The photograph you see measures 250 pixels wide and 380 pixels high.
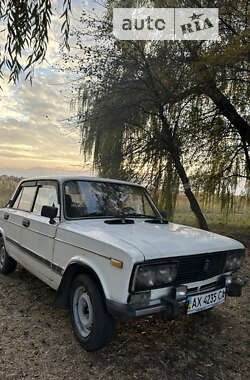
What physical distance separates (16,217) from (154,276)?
2.94 metres

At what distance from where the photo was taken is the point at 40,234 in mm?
3625

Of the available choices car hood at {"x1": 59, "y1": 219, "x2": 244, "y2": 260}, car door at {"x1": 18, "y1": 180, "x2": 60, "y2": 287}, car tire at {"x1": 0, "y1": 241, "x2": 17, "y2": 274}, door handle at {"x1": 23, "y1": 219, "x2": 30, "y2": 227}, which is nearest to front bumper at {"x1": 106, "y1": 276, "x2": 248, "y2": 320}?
car hood at {"x1": 59, "y1": 219, "x2": 244, "y2": 260}

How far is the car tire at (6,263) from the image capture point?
492 cm

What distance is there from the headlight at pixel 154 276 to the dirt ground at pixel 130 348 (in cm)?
76

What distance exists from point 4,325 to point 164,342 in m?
1.89

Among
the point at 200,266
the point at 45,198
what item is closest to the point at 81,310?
the point at 200,266

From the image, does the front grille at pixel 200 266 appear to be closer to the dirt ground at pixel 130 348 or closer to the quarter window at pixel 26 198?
the dirt ground at pixel 130 348

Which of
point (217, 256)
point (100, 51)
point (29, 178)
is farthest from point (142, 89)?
point (217, 256)

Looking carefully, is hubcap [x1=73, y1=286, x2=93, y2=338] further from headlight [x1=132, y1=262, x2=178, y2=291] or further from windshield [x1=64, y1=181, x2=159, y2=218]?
windshield [x1=64, y1=181, x2=159, y2=218]

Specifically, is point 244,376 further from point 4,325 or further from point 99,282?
point 4,325

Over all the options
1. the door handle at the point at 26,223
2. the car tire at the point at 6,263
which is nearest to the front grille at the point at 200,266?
the door handle at the point at 26,223

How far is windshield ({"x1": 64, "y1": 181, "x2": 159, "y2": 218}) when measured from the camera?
3438mm

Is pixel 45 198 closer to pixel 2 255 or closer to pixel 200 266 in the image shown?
pixel 2 255

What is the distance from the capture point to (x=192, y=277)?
2.71m
